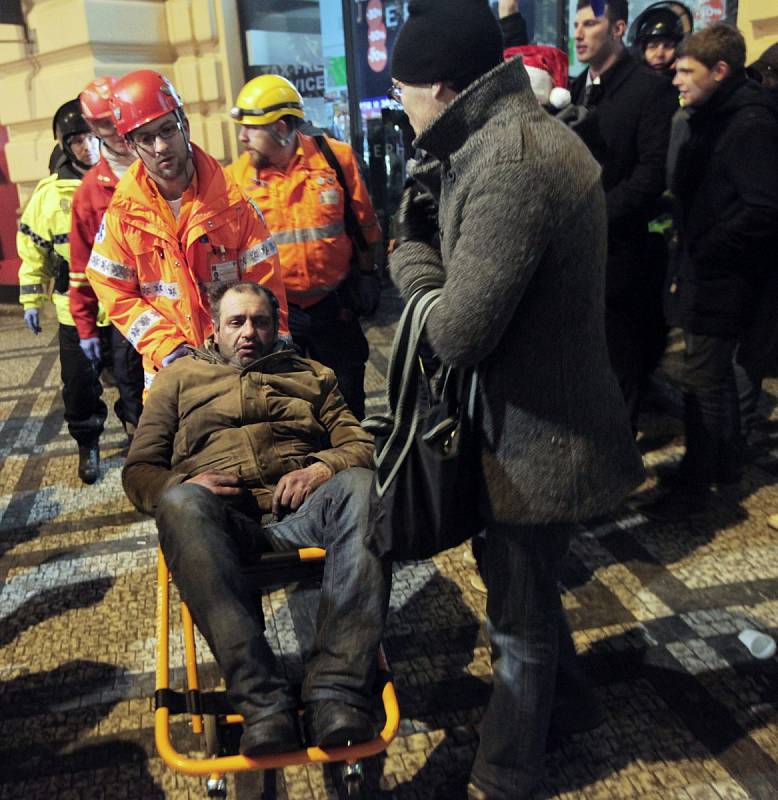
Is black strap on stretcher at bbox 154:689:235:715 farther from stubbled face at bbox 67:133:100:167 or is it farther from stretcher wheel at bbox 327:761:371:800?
stubbled face at bbox 67:133:100:167

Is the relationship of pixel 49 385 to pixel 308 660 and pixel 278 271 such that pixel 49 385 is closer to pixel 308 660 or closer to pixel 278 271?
pixel 278 271

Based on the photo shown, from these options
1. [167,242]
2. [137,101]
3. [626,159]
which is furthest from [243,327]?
[626,159]

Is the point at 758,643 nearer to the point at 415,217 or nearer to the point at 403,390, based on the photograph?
the point at 403,390

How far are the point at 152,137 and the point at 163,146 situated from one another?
5 centimetres

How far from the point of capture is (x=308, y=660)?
222cm

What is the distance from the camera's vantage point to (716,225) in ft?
11.4

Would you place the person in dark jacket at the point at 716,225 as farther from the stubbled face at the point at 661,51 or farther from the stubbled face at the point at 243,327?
the stubbled face at the point at 243,327

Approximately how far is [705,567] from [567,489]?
5.72 feet

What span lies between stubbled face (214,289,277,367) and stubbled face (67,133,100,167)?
2161 mm

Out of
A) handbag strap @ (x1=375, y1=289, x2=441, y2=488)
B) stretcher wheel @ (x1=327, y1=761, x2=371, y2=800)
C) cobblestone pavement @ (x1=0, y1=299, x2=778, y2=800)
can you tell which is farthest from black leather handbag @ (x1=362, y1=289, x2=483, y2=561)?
cobblestone pavement @ (x1=0, y1=299, x2=778, y2=800)

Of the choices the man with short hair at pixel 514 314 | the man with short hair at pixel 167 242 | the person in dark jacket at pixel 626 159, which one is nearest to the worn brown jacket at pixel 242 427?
the man with short hair at pixel 167 242

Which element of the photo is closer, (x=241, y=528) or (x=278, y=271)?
(x=241, y=528)

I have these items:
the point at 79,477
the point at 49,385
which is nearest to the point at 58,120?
the point at 79,477

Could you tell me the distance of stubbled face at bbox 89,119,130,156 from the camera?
381cm
